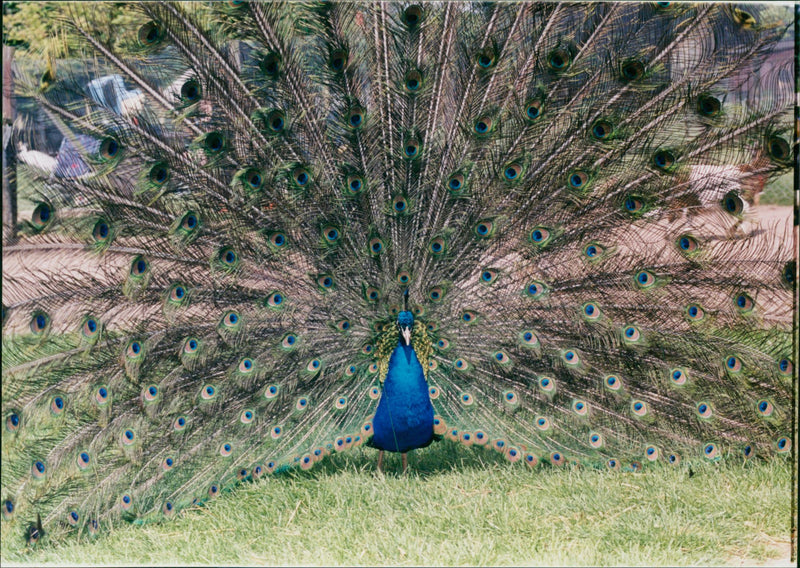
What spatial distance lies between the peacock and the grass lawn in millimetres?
116

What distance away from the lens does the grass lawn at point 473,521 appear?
9.62ft

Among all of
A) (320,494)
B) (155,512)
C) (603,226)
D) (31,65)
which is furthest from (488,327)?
(31,65)

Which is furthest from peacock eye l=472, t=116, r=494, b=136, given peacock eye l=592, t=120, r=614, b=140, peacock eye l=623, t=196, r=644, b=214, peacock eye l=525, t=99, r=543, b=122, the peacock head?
the peacock head

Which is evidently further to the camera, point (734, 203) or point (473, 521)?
point (734, 203)

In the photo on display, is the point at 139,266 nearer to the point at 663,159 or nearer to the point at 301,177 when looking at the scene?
the point at 301,177

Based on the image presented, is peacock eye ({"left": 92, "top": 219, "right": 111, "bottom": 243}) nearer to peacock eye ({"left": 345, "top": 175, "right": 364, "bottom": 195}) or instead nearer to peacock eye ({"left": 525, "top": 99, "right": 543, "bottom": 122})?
peacock eye ({"left": 345, "top": 175, "right": 364, "bottom": 195})

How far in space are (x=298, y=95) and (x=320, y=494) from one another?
198 cm

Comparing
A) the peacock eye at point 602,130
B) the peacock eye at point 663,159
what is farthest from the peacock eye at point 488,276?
the peacock eye at point 663,159

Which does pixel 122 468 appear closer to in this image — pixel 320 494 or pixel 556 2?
pixel 320 494

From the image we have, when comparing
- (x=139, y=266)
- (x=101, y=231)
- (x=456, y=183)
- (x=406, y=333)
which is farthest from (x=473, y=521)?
(x=101, y=231)

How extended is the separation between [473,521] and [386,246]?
4.74 feet

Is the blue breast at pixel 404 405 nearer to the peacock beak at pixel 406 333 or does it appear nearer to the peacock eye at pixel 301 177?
the peacock beak at pixel 406 333

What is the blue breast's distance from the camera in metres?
3.57

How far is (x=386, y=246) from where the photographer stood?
3.70m
